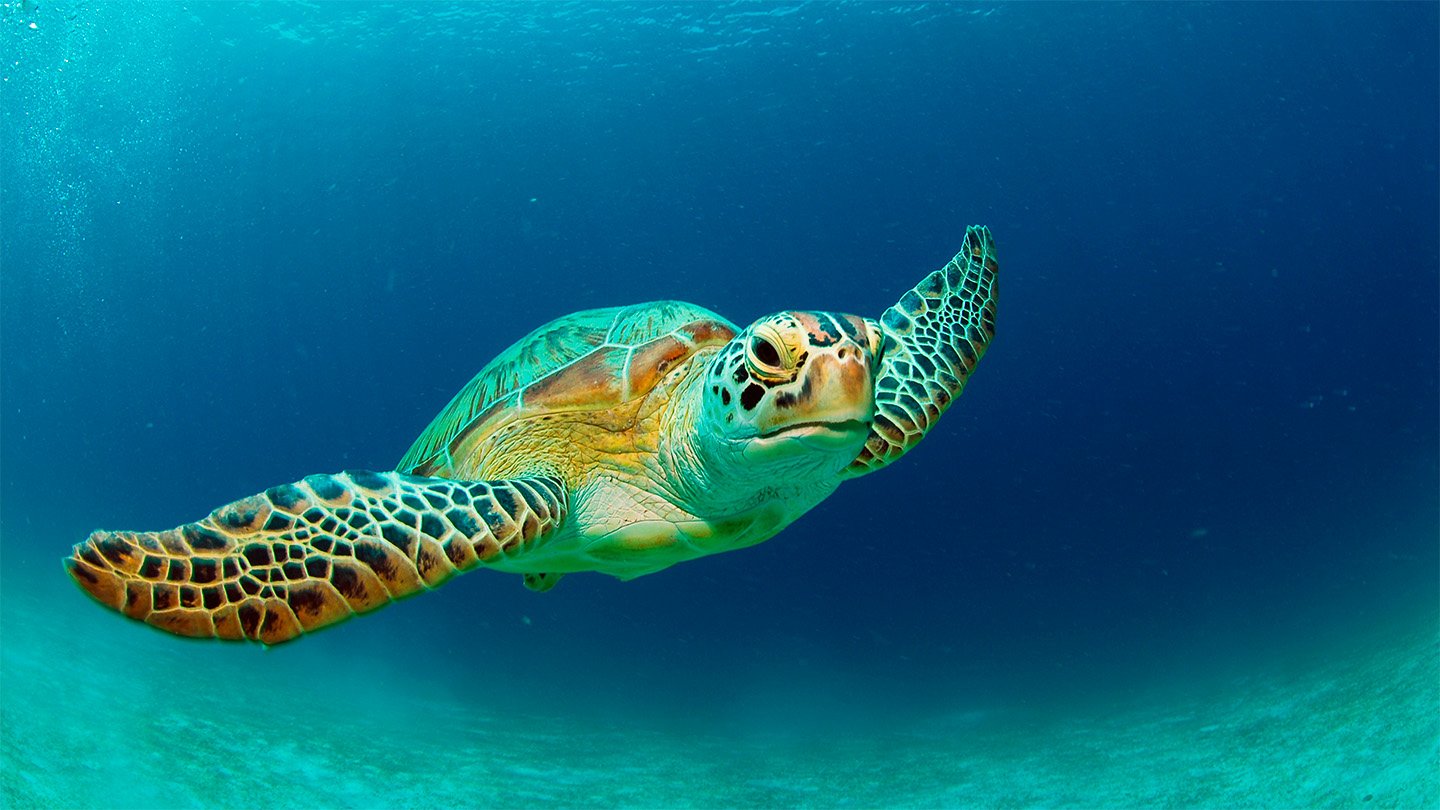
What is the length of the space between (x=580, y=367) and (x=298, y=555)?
165 cm

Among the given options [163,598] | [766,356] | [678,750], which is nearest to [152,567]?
[163,598]

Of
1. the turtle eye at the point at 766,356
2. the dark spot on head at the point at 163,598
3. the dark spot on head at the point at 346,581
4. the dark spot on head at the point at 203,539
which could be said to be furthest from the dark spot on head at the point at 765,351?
the dark spot on head at the point at 163,598

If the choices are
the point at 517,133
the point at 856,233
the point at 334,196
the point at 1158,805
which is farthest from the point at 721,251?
the point at 1158,805

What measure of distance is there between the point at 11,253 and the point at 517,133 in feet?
88.4

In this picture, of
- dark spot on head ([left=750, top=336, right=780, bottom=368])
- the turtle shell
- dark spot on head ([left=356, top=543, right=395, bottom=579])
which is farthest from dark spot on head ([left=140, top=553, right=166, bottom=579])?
dark spot on head ([left=750, top=336, right=780, bottom=368])

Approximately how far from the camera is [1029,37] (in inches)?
1056

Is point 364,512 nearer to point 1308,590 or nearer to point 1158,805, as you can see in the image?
point 1158,805

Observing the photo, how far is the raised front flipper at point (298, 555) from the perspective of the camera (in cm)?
223

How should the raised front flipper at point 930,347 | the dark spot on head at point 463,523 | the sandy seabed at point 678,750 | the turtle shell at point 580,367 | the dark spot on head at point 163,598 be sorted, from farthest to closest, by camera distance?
the sandy seabed at point 678,750, the raised front flipper at point 930,347, the turtle shell at point 580,367, the dark spot on head at point 463,523, the dark spot on head at point 163,598

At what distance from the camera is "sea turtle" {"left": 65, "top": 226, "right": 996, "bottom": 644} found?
234 centimetres

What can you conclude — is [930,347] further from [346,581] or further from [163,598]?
[163,598]

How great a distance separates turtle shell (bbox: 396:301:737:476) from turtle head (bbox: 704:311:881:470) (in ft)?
3.53

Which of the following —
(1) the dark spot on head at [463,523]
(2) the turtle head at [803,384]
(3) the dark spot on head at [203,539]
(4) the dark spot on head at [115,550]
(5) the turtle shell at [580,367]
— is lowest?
(4) the dark spot on head at [115,550]

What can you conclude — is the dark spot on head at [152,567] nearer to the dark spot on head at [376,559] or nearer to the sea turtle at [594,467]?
the sea turtle at [594,467]
